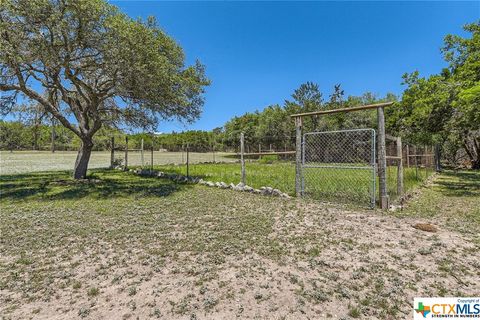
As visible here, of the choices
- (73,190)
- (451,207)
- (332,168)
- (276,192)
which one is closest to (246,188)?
(276,192)

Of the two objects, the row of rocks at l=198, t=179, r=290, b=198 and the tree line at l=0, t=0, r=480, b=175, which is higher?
the tree line at l=0, t=0, r=480, b=175

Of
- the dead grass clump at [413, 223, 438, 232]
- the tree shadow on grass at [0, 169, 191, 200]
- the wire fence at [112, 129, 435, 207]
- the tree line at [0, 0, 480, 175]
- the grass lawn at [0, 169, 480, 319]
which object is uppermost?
the tree line at [0, 0, 480, 175]

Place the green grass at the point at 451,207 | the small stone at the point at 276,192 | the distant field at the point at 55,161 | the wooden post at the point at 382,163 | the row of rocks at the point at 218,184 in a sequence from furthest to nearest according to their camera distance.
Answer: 1. the distant field at the point at 55,161
2. the row of rocks at the point at 218,184
3. the small stone at the point at 276,192
4. the wooden post at the point at 382,163
5. the green grass at the point at 451,207

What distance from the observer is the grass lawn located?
2363mm

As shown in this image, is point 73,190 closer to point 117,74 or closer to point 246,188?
point 117,74

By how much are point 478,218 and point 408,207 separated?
3.94 ft

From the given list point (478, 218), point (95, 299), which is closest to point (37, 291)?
point (95, 299)

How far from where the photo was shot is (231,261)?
Result: 3.24 metres

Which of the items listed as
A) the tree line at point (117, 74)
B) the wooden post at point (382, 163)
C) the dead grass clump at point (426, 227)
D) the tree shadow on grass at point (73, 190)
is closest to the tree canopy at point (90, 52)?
the tree line at point (117, 74)

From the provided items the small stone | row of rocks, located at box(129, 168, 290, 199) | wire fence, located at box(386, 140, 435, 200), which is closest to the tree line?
wire fence, located at box(386, 140, 435, 200)

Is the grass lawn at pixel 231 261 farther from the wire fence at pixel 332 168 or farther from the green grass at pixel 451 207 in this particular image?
the wire fence at pixel 332 168

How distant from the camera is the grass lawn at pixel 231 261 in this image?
2363 mm

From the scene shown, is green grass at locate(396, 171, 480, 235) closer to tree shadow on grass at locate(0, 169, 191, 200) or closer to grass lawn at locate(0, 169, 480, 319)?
grass lawn at locate(0, 169, 480, 319)

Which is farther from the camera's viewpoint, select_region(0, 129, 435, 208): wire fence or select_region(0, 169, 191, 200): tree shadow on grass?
select_region(0, 169, 191, 200): tree shadow on grass
